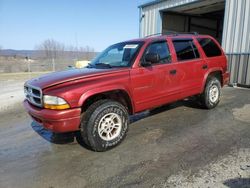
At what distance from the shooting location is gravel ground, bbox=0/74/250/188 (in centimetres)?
305

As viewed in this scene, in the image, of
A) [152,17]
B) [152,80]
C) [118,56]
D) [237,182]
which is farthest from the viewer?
[152,17]

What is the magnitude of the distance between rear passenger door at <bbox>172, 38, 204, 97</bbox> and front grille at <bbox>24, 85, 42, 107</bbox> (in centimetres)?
283

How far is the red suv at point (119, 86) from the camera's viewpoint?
355 cm

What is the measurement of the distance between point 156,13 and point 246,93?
6741mm

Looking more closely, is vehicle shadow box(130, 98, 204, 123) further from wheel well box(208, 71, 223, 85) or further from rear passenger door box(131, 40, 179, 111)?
rear passenger door box(131, 40, 179, 111)

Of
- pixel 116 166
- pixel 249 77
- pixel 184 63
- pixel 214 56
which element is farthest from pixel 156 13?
pixel 116 166

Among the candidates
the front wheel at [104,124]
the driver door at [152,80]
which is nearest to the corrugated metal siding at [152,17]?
the driver door at [152,80]

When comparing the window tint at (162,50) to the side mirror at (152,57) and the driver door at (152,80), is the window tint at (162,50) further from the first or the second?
the side mirror at (152,57)

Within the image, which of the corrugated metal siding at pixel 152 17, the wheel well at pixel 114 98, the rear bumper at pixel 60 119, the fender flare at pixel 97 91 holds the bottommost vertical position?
the rear bumper at pixel 60 119

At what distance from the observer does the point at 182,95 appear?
5227mm

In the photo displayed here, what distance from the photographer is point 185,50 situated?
5.30m

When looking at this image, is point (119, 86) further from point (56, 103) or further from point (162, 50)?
point (162, 50)

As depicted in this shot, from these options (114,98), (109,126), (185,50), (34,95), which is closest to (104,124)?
(109,126)

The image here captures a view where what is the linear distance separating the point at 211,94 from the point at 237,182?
135 inches
